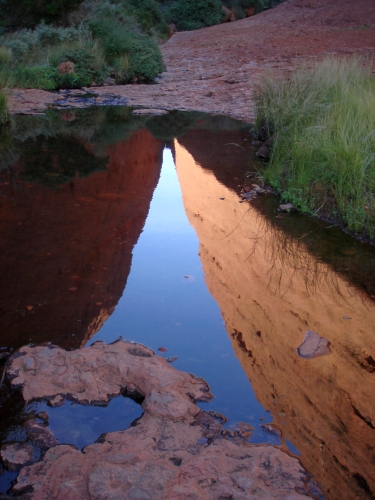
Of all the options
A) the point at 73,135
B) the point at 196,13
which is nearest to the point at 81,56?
the point at 73,135

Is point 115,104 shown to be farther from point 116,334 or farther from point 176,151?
point 116,334

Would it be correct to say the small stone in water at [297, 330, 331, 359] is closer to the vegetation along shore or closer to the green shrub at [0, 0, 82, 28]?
the vegetation along shore

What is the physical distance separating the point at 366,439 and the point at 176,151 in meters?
5.69

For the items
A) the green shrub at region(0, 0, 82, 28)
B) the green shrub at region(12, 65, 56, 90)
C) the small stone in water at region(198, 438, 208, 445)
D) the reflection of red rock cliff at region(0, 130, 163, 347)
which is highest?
the green shrub at region(0, 0, 82, 28)

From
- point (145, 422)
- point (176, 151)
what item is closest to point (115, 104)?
point (176, 151)

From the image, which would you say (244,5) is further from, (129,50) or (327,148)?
(327,148)

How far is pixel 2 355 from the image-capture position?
3.02 metres

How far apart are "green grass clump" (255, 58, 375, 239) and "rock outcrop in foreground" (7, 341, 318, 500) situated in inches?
110

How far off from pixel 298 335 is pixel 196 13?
2726 centimetres

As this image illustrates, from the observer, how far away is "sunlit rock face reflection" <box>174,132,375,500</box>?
8.40ft

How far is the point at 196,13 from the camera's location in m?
27.6

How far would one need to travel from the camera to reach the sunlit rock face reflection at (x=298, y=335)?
8.40 feet

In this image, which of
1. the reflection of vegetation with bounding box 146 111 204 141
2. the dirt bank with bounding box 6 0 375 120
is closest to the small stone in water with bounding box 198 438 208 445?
the reflection of vegetation with bounding box 146 111 204 141

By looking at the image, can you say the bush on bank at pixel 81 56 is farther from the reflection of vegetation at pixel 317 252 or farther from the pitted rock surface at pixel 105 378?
the pitted rock surface at pixel 105 378
